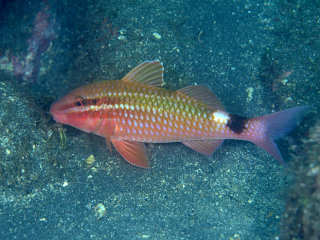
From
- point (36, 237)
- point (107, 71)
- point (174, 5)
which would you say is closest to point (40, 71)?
point (107, 71)

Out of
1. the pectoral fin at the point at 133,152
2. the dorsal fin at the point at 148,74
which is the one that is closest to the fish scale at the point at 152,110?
the dorsal fin at the point at 148,74

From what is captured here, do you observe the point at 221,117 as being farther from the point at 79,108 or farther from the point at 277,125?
the point at 79,108

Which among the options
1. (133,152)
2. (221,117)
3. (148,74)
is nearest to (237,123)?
(221,117)

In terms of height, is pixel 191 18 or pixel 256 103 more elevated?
pixel 191 18

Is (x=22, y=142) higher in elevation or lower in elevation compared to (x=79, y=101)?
lower

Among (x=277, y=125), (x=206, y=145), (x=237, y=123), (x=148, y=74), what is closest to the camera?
(x=277, y=125)

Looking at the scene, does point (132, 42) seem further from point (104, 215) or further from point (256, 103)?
point (104, 215)
